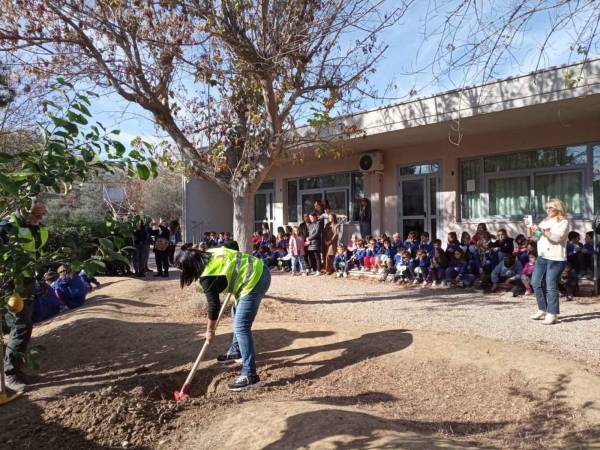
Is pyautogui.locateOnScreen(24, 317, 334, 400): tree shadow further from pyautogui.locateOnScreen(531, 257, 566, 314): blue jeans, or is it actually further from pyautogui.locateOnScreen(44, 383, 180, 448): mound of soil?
pyautogui.locateOnScreen(531, 257, 566, 314): blue jeans

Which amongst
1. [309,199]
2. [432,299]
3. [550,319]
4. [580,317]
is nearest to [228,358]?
[550,319]

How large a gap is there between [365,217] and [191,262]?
928 cm

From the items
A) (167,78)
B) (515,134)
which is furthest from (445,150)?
(167,78)

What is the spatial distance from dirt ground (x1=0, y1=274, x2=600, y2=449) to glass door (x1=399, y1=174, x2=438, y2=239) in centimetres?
627

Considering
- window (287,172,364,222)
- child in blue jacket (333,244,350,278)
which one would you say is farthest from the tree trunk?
window (287,172,364,222)

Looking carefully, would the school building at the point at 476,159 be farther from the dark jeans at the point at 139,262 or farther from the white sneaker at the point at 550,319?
the dark jeans at the point at 139,262

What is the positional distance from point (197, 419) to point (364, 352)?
204cm

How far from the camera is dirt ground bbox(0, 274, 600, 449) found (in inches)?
149

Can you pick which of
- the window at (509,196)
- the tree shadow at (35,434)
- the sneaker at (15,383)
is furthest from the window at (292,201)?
the tree shadow at (35,434)

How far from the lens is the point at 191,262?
473 centimetres

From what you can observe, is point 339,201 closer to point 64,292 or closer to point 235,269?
point 64,292

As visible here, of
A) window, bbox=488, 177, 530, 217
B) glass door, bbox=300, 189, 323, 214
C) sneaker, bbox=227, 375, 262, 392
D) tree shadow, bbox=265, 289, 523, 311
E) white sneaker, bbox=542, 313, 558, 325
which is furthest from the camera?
glass door, bbox=300, 189, 323, 214

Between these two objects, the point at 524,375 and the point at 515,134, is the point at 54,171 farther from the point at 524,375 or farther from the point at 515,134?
the point at 515,134

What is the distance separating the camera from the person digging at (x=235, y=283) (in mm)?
4742
